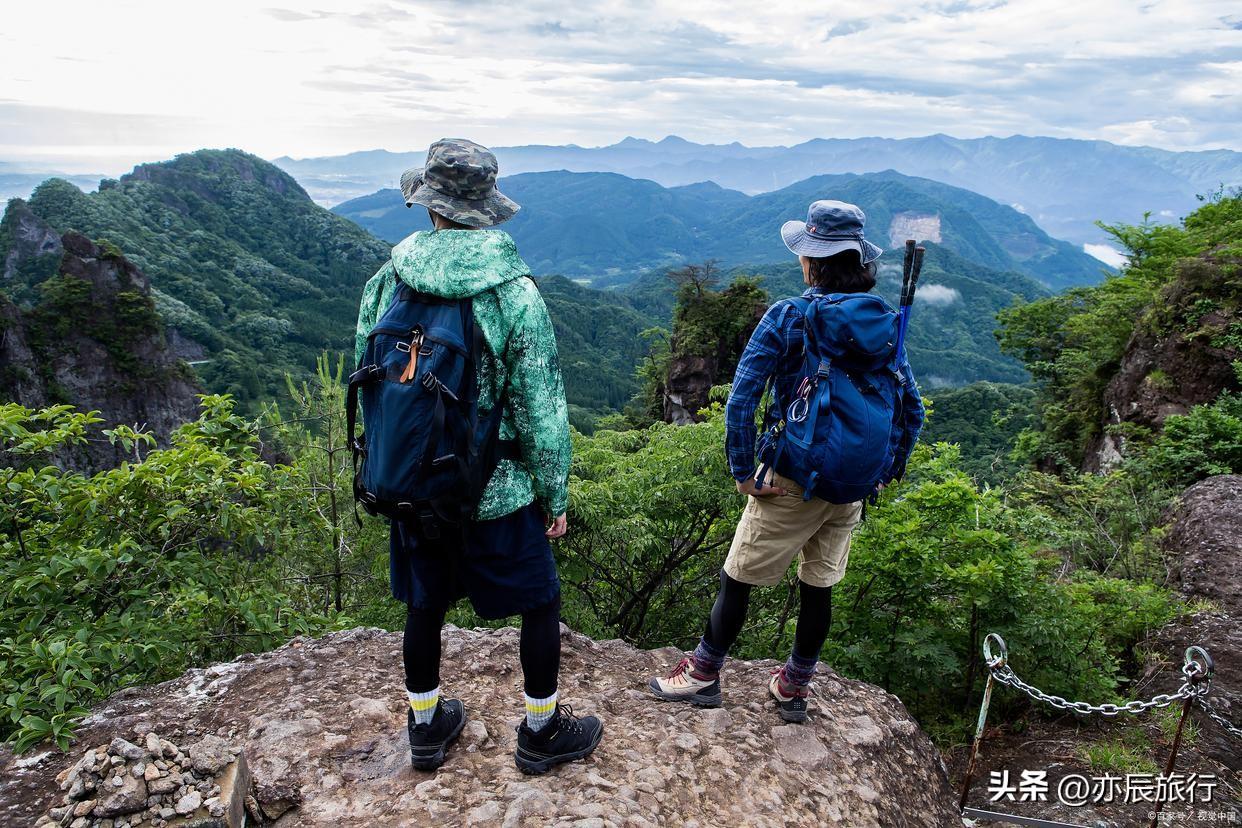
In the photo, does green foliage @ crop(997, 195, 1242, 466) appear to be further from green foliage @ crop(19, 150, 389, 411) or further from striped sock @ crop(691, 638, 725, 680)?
green foliage @ crop(19, 150, 389, 411)

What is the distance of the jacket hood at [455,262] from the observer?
226 cm

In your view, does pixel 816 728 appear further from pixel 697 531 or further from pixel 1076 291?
pixel 1076 291

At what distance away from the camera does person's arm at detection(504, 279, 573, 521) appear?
2.35m

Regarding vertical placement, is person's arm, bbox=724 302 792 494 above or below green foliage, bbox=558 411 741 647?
above

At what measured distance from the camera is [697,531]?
559 centimetres

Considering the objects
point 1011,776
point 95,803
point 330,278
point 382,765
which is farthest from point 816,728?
point 330,278

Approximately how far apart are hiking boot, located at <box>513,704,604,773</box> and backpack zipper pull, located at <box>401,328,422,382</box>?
1.49 m

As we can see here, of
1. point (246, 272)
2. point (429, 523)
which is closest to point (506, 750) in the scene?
point (429, 523)

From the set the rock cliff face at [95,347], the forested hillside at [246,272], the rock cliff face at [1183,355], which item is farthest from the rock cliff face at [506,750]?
the forested hillside at [246,272]

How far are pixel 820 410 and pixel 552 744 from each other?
1698 millimetres

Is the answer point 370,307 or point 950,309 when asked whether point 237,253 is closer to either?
point 370,307

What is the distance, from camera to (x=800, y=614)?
3146 millimetres

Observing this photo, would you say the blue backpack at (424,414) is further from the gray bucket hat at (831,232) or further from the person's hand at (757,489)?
the gray bucket hat at (831,232)

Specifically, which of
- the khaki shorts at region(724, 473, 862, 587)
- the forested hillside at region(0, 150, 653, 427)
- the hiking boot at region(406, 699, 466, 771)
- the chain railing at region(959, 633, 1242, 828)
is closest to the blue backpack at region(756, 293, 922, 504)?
the khaki shorts at region(724, 473, 862, 587)
